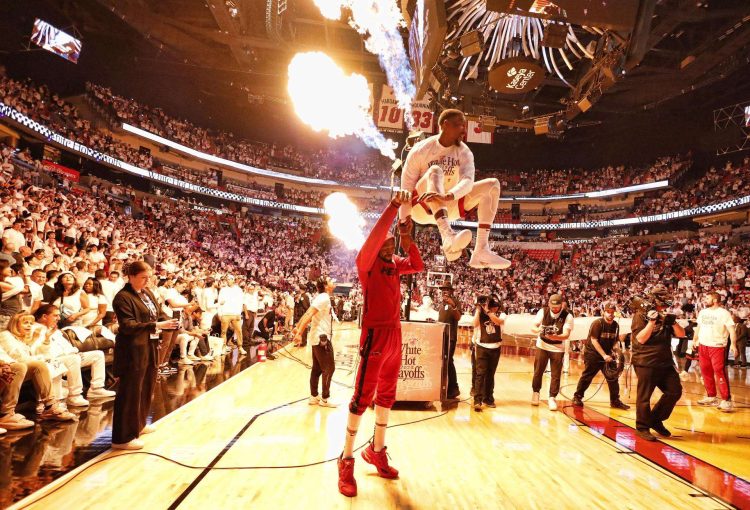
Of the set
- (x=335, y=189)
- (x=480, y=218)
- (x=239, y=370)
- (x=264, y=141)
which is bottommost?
(x=239, y=370)

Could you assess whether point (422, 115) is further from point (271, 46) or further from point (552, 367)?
point (271, 46)

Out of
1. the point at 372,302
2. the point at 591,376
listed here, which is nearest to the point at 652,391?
the point at 591,376

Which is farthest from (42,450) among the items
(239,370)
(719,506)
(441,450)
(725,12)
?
(725,12)

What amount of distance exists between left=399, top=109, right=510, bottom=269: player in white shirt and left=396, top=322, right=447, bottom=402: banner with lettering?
3.95 m

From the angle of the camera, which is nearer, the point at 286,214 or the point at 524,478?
the point at 524,478

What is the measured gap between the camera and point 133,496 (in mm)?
3168

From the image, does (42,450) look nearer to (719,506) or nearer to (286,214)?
(719,506)

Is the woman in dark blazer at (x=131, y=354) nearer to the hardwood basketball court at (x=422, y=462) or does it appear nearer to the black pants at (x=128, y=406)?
the black pants at (x=128, y=406)

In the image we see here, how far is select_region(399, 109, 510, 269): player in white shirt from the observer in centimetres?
252

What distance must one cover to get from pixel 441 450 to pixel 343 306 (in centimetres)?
1962

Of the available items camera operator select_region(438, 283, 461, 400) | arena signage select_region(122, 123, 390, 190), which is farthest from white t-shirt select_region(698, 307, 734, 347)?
arena signage select_region(122, 123, 390, 190)

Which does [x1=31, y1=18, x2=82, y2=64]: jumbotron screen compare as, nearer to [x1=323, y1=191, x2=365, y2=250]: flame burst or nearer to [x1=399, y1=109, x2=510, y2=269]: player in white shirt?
[x1=323, y1=191, x2=365, y2=250]: flame burst

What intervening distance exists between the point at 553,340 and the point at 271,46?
1312 centimetres

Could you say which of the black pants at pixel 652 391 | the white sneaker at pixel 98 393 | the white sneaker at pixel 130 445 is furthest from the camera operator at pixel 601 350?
the white sneaker at pixel 98 393
